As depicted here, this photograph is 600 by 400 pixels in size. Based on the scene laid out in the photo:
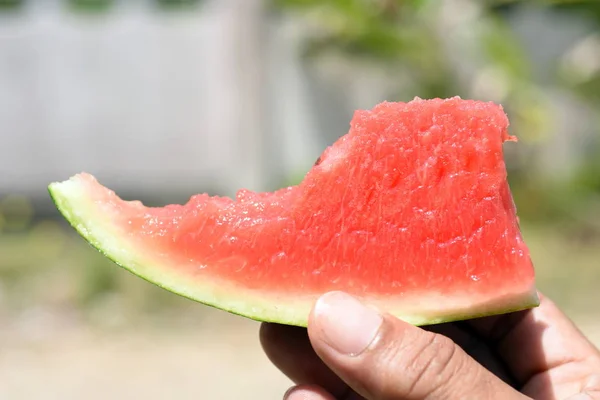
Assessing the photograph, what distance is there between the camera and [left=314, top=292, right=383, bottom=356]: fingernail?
1.40m

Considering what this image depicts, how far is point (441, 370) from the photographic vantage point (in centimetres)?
139

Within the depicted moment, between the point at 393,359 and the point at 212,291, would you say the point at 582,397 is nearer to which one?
the point at 393,359

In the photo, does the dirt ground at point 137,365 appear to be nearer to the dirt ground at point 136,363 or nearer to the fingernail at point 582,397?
the dirt ground at point 136,363

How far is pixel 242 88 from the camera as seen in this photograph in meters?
6.32

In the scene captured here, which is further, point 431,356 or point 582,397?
point 582,397

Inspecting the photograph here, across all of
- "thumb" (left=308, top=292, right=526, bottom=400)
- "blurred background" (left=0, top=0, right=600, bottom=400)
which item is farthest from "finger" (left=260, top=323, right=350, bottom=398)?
"blurred background" (left=0, top=0, right=600, bottom=400)

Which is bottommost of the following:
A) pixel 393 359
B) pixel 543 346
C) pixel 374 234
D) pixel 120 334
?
pixel 120 334

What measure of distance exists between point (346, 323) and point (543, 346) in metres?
0.87

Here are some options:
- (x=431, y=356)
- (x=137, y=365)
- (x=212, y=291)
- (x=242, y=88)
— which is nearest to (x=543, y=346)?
(x=431, y=356)

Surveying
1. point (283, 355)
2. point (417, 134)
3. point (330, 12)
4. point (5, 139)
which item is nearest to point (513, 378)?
point (283, 355)

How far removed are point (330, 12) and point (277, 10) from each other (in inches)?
23.1

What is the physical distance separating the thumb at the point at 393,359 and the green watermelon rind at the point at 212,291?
4.5 inches

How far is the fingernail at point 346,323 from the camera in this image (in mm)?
1397

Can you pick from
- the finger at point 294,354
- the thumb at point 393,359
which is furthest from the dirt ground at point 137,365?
the thumb at point 393,359
